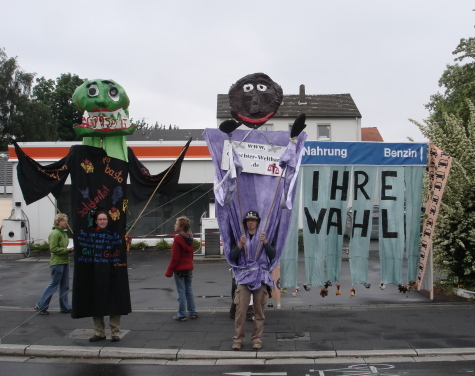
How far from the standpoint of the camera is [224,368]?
22.5 feet

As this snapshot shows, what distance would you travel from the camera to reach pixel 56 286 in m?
9.84

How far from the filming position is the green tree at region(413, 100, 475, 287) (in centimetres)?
1038

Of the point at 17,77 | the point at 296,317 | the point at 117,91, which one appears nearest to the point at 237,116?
the point at 117,91

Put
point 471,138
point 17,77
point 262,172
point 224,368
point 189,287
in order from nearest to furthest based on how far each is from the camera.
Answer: point 224,368 < point 262,172 < point 189,287 < point 471,138 < point 17,77

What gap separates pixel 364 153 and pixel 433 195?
1.42 metres

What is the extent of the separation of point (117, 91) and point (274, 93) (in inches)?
93.1

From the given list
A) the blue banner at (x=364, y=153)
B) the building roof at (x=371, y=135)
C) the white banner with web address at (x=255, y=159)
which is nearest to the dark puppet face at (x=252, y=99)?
the white banner with web address at (x=255, y=159)

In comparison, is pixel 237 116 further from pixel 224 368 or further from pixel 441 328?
pixel 441 328

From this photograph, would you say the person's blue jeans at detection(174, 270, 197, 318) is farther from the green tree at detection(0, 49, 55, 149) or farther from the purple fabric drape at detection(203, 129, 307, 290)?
the green tree at detection(0, 49, 55, 149)

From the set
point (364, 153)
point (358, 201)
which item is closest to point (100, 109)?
point (364, 153)

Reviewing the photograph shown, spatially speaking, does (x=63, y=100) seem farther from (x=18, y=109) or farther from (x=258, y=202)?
(x=258, y=202)

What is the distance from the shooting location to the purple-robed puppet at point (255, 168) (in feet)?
26.0

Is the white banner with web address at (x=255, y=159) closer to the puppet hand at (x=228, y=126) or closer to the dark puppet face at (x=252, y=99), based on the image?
the puppet hand at (x=228, y=126)

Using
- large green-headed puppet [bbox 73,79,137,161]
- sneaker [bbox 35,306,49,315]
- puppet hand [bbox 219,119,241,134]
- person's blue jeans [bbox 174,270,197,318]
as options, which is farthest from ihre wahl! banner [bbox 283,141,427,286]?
sneaker [bbox 35,306,49,315]
